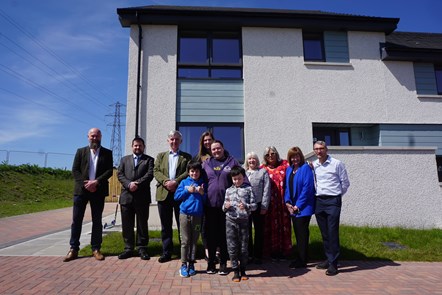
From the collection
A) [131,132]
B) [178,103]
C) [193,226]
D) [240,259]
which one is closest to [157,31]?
[178,103]

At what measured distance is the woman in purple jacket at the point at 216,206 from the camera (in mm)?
4176

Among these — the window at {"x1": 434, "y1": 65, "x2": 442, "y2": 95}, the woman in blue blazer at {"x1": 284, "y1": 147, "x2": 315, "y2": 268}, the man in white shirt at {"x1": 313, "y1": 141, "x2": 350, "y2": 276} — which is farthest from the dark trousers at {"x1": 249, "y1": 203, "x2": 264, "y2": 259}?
the window at {"x1": 434, "y1": 65, "x2": 442, "y2": 95}

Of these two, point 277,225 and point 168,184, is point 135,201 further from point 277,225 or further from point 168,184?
point 277,225

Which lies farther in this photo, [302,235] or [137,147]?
[137,147]

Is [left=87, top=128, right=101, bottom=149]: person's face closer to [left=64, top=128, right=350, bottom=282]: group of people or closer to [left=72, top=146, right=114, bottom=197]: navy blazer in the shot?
[left=64, top=128, right=350, bottom=282]: group of people

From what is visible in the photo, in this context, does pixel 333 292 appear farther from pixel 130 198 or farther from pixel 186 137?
pixel 186 137

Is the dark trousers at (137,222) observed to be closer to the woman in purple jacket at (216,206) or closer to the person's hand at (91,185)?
the person's hand at (91,185)

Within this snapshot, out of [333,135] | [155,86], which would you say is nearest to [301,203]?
[333,135]

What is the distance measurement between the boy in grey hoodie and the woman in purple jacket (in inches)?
7.3

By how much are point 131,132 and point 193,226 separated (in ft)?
16.2

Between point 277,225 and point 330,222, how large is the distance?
87cm

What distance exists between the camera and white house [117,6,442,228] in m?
8.71

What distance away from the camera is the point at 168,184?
15.0 feet

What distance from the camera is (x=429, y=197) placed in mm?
7180
